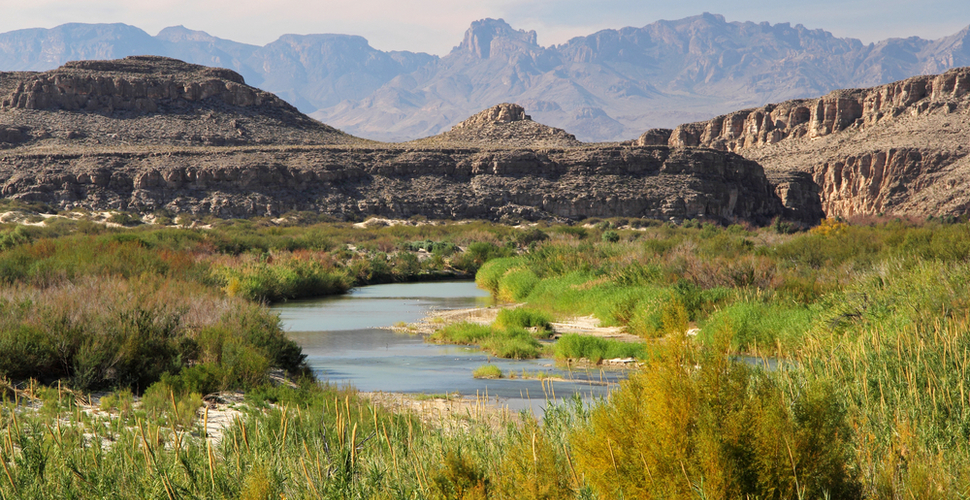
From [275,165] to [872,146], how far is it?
68.6m

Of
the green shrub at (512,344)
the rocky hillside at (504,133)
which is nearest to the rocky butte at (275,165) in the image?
the rocky hillside at (504,133)

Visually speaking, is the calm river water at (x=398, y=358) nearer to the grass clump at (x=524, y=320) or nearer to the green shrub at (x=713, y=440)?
the grass clump at (x=524, y=320)

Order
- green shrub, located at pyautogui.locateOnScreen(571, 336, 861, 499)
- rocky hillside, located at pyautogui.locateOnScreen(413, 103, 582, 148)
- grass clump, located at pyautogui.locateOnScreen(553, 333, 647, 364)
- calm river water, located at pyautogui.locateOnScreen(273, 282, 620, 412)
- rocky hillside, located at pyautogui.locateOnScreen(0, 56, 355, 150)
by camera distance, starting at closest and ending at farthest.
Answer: green shrub, located at pyautogui.locateOnScreen(571, 336, 861, 499) → calm river water, located at pyautogui.locateOnScreen(273, 282, 620, 412) → grass clump, located at pyautogui.locateOnScreen(553, 333, 647, 364) → rocky hillside, located at pyautogui.locateOnScreen(0, 56, 355, 150) → rocky hillside, located at pyautogui.locateOnScreen(413, 103, 582, 148)

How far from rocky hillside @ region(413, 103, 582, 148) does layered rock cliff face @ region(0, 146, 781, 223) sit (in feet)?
28.9

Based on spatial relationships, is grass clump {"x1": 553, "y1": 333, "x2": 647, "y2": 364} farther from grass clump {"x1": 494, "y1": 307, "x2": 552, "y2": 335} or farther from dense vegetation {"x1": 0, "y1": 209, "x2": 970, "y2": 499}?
grass clump {"x1": 494, "y1": 307, "x2": 552, "y2": 335}

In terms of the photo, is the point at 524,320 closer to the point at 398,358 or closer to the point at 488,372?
the point at 398,358

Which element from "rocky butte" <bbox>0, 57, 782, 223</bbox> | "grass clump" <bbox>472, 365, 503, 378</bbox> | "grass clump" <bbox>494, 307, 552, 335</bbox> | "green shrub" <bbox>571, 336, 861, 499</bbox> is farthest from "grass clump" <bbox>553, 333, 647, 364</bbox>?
"rocky butte" <bbox>0, 57, 782, 223</bbox>

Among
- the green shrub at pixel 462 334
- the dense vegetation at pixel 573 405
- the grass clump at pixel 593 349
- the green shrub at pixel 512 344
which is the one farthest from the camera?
the green shrub at pixel 462 334

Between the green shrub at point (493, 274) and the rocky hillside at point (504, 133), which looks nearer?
the green shrub at point (493, 274)

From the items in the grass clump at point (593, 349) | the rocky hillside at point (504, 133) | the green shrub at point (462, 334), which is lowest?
the green shrub at point (462, 334)

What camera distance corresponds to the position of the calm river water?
1172 cm

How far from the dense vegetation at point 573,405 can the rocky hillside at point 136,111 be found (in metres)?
56.8

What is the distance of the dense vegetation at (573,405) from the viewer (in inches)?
177

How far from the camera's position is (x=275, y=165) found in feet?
213
